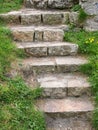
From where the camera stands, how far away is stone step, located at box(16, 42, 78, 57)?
4.97m

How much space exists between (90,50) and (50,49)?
0.66 meters

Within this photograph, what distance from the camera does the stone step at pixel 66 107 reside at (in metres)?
3.91

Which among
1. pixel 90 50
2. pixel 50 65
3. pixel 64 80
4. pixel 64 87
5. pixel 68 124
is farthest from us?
pixel 90 50

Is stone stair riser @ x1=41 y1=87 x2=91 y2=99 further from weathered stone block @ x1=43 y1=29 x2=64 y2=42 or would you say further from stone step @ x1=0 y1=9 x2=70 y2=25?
stone step @ x1=0 y1=9 x2=70 y2=25

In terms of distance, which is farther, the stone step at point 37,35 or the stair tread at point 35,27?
the stair tread at point 35,27

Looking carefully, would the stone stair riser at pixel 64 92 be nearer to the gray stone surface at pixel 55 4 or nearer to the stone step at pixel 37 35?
the stone step at pixel 37 35

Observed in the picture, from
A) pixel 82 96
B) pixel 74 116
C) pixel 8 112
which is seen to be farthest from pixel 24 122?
pixel 82 96

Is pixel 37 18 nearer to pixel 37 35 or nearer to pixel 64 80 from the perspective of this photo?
pixel 37 35

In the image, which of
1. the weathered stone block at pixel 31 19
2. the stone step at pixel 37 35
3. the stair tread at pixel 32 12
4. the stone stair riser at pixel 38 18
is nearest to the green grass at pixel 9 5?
the stair tread at pixel 32 12

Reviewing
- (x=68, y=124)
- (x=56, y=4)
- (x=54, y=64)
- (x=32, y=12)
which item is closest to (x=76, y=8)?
(x=56, y=4)

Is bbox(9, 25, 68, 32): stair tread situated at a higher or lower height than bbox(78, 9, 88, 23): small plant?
lower

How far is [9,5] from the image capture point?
6.36 meters

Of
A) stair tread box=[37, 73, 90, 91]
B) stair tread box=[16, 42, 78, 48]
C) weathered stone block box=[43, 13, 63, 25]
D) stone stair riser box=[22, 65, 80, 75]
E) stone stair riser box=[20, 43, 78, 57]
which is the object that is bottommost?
stair tread box=[37, 73, 90, 91]

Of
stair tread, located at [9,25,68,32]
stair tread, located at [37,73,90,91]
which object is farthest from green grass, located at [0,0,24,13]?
stair tread, located at [37,73,90,91]
